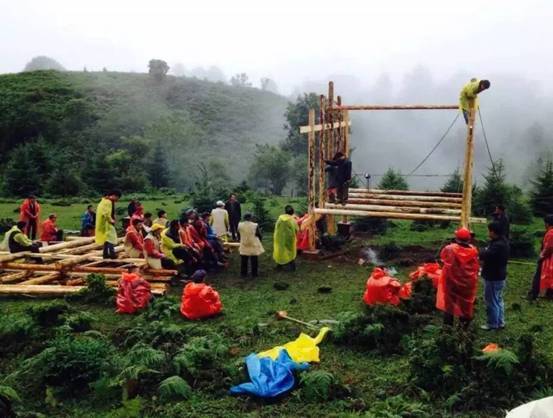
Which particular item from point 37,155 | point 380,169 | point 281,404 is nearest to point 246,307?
point 281,404

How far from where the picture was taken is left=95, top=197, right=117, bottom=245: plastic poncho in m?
Result: 14.1

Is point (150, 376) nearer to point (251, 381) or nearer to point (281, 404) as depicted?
point (251, 381)

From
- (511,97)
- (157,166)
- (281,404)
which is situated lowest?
(281,404)

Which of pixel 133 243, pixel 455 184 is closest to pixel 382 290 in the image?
pixel 133 243

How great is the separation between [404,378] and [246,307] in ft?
14.5

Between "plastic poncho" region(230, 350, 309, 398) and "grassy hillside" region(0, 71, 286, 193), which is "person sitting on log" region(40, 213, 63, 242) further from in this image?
"grassy hillside" region(0, 71, 286, 193)

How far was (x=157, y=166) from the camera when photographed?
37844 mm

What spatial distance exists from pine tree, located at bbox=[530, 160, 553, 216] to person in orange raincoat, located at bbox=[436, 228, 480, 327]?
14901 millimetres

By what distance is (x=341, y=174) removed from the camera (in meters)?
16.1

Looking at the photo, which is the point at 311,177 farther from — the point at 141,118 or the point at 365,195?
the point at 141,118

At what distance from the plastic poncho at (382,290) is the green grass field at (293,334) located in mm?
328

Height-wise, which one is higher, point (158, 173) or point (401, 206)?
point (158, 173)

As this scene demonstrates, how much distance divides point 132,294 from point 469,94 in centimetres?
920

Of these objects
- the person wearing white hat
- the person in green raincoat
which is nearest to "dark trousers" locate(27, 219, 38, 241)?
the person wearing white hat
